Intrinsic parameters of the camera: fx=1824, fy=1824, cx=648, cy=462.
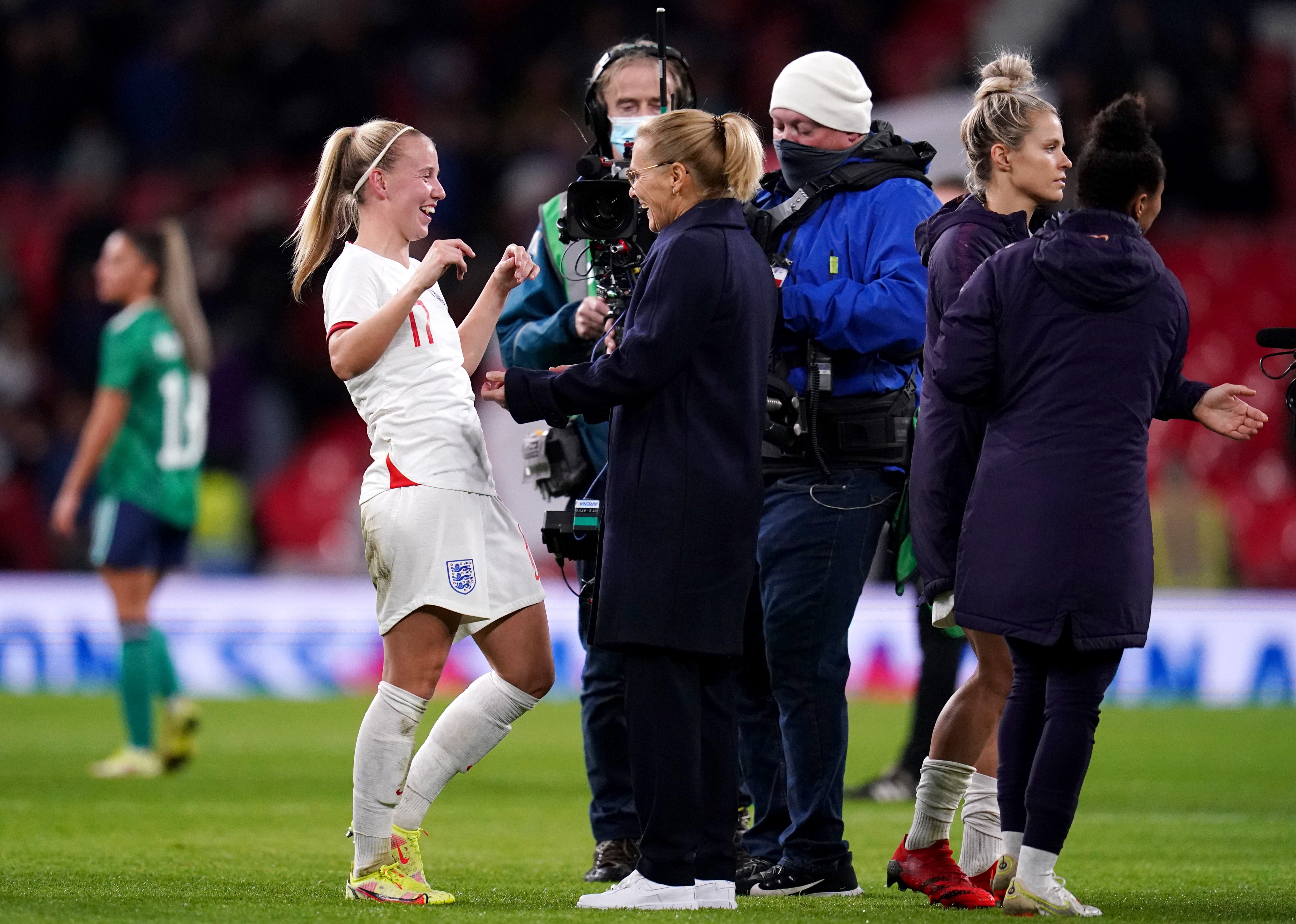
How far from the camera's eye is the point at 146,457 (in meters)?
8.33

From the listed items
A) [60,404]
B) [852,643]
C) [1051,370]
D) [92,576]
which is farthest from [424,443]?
[60,404]

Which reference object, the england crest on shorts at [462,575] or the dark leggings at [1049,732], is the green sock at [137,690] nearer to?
the england crest on shorts at [462,575]

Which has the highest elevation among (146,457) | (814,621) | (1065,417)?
(1065,417)

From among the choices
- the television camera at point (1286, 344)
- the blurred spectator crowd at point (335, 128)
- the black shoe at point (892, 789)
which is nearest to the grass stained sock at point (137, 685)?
the black shoe at point (892, 789)

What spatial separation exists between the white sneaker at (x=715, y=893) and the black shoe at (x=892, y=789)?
3163 millimetres

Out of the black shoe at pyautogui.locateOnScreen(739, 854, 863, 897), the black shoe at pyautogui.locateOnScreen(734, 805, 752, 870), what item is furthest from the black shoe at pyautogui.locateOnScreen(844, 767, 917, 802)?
the black shoe at pyautogui.locateOnScreen(739, 854, 863, 897)

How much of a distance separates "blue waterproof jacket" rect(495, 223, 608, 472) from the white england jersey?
16.6 inches

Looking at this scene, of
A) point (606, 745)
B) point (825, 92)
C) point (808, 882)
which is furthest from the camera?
point (606, 745)

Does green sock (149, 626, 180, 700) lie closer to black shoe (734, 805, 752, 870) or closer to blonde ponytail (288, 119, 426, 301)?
black shoe (734, 805, 752, 870)

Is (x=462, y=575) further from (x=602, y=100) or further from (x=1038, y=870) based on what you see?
(x=602, y=100)

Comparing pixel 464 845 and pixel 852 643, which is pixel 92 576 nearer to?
pixel 852 643

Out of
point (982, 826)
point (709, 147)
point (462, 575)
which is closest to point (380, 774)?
point (462, 575)

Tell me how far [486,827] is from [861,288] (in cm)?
269

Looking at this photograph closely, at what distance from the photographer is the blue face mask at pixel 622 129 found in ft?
17.1
